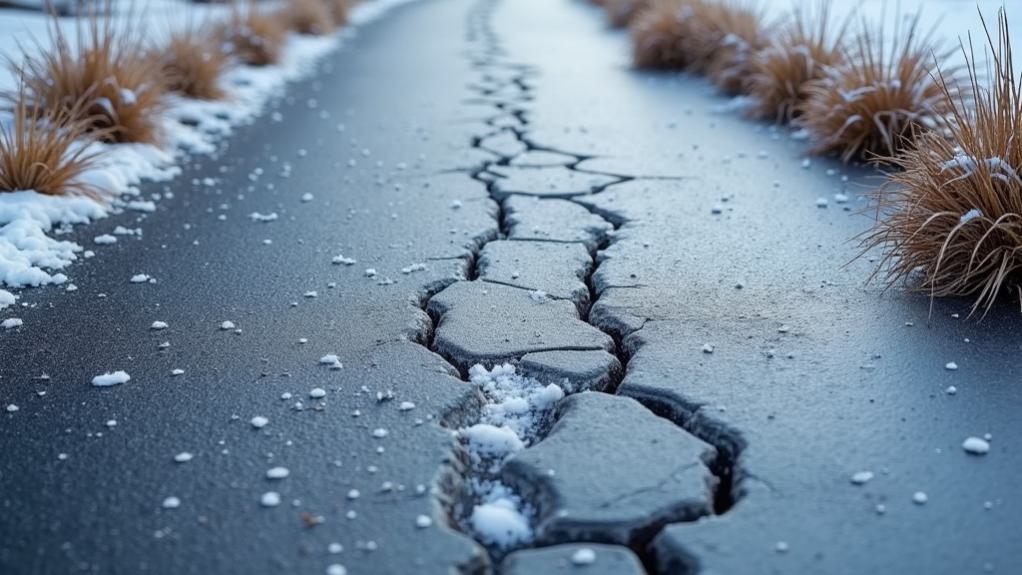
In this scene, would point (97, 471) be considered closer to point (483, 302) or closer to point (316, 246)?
point (483, 302)

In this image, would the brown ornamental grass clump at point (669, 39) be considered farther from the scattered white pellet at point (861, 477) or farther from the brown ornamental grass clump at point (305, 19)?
the scattered white pellet at point (861, 477)

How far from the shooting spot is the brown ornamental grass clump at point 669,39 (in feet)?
20.4

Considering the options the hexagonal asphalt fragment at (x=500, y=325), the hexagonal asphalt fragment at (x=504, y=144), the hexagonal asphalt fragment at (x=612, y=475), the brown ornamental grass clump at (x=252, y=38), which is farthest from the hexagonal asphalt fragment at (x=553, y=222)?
the brown ornamental grass clump at (x=252, y=38)

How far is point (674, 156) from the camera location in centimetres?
382

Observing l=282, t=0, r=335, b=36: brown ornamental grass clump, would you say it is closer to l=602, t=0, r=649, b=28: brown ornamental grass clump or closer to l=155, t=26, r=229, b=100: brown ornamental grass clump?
l=602, t=0, r=649, b=28: brown ornamental grass clump

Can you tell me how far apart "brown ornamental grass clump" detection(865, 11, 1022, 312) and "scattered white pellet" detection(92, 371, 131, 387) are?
5.98 ft

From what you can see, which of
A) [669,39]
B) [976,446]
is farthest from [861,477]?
[669,39]

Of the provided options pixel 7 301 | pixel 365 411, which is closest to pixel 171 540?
pixel 365 411

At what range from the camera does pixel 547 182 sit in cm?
340

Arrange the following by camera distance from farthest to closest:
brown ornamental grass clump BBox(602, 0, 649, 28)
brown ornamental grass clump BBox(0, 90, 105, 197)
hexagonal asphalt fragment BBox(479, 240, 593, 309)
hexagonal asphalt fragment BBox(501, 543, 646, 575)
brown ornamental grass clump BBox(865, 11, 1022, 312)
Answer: brown ornamental grass clump BBox(602, 0, 649, 28), brown ornamental grass clump BBox(0, 90, 105, 197), hexagonal asphalt fragment BBox(479, 240, 593, 309), brown ornamental grass clump BBox(865, 11, 1022, 312), hexagonal asphalt fragment BBox(501, 543, 646, 575)

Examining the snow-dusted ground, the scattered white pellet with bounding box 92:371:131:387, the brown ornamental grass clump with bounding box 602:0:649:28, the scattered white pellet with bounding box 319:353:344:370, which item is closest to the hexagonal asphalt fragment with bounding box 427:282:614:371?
the scattered white pellet with bounding box 319:353:344:370

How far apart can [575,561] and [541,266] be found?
4.36 feet

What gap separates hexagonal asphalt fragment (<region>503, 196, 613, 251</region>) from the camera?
2.77 meters

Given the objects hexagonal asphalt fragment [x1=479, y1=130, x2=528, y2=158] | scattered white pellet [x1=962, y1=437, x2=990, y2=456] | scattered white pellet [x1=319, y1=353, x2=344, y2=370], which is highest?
scattered white pellet [x1=962, y1=437, x2=990, y2=456]
